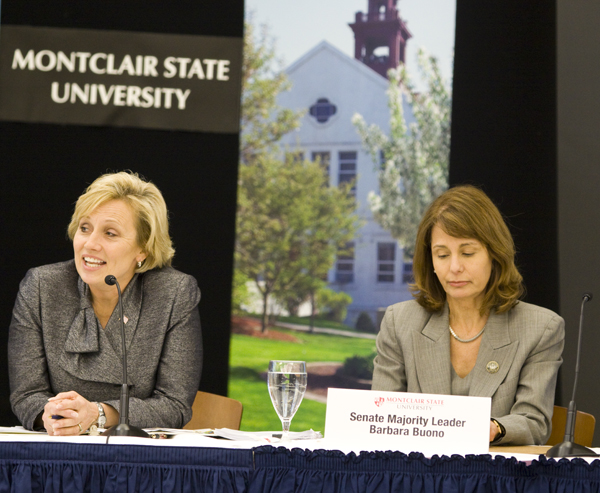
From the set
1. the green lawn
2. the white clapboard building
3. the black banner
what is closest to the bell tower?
the white clapboard building

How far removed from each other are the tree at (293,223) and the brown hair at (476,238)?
1562mm

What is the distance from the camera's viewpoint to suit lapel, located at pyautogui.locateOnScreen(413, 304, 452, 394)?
2.00m

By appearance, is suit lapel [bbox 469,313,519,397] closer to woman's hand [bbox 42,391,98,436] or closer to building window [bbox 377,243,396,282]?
woman's hand [bbox 42,391,98,436]

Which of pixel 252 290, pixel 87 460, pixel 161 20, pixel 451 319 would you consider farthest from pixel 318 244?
pixel 87 460

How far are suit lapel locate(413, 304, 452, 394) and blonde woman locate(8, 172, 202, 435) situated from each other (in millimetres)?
666

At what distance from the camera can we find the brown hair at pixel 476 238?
6.68 feet

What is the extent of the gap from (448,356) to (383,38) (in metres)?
2.25

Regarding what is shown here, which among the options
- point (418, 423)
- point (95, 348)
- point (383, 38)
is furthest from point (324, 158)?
point (418, 423)

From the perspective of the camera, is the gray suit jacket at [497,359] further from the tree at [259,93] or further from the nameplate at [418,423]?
the tree at [259,93]

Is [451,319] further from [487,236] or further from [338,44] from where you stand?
[338,44]

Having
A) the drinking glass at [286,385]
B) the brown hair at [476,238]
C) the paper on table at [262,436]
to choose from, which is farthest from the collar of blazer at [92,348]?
the brown hair at [476,238]

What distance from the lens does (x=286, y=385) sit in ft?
4.96

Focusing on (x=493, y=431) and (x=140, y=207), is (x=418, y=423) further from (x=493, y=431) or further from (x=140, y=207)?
(x=140, y=207)

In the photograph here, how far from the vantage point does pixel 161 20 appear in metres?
3.49
